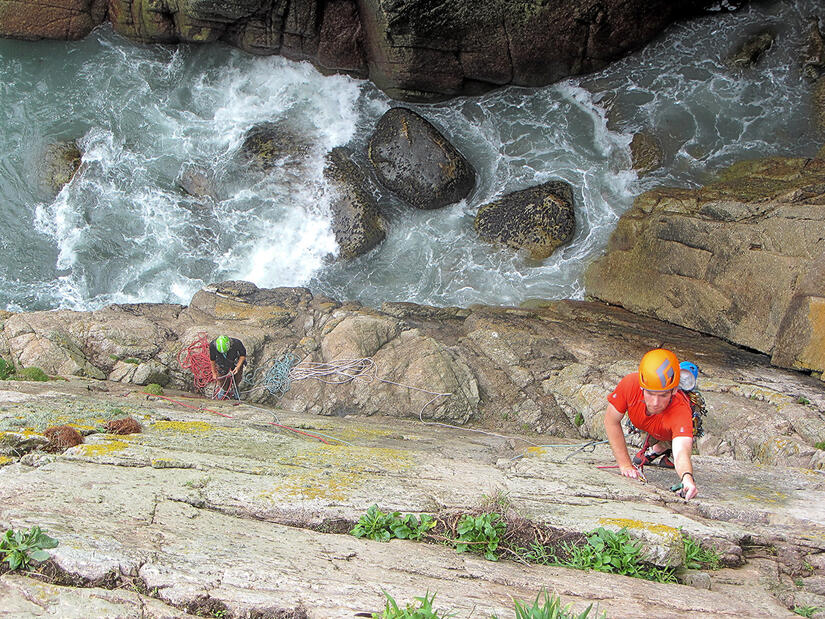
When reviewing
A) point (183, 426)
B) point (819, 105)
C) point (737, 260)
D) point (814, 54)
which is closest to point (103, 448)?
point (183, 426)

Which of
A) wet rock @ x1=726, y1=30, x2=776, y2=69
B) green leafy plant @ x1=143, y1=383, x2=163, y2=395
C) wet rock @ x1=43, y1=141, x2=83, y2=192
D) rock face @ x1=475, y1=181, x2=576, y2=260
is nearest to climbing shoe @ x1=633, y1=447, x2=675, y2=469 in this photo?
green leafy plant @ x1=143, y1=383, x2=163, y2=395

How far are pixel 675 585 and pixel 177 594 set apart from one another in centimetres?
339

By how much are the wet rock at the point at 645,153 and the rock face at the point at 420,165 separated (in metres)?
3.90

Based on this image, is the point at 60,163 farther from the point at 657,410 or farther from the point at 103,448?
the point at 657,410

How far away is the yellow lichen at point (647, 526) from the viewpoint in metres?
4.77

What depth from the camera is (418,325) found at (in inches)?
457

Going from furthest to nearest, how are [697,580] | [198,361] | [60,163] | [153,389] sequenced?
[60,163] → [198,361] → [153,389] → [697,580]

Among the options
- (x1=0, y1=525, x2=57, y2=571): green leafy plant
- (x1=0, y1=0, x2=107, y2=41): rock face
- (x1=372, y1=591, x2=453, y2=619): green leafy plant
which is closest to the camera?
(x1=372, y1=591, x2=453, y2=619): green leafy plant

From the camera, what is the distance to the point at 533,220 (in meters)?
14.3

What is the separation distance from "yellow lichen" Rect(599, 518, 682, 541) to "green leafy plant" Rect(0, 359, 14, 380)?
876 cm

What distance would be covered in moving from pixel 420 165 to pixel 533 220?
2986mm

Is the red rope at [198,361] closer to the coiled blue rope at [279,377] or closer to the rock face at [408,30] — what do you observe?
the coiled blue rope at [279,377]

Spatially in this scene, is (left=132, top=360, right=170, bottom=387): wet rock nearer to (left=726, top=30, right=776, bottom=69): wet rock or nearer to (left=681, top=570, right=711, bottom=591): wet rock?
(left=681, top=570, right=711, bottom=591): wet rock

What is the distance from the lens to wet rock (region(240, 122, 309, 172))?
15445mm
